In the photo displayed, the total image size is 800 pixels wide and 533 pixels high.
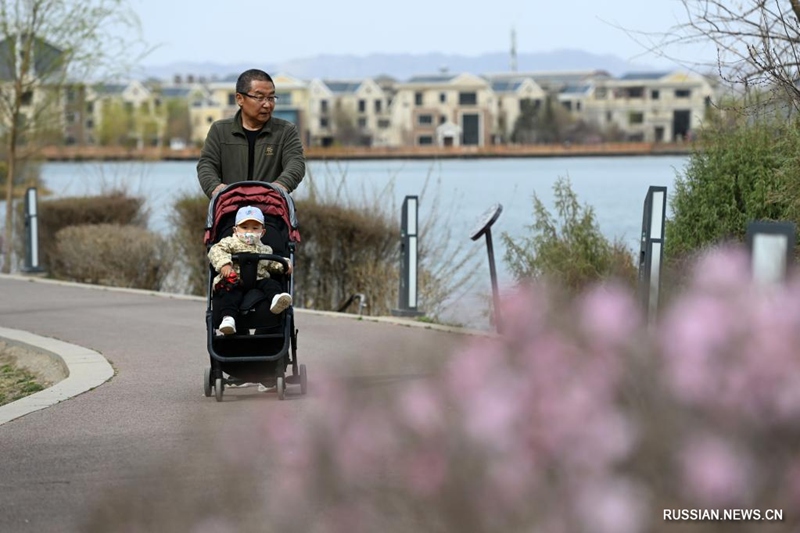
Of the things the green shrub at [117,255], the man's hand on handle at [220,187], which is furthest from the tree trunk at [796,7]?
the green shrub at [117,255]

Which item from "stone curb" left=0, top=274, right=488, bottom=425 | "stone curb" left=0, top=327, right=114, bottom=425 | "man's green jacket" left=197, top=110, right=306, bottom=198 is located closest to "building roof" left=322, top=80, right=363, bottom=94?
"stone curb" left=0, top=274, right=488, bottom=425

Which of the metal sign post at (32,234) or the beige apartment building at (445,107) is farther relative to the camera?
the beige apartment building at (445,107)

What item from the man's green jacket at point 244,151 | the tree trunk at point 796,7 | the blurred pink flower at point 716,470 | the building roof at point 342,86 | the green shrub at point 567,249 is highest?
the building roof at point 342,86

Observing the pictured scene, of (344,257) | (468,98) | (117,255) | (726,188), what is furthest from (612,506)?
(468,98)

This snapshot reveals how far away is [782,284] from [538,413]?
0.60m

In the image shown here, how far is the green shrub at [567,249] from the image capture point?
45.6 ft

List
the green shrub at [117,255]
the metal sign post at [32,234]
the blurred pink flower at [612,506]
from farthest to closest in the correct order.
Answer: the metal sign post at [32,234], the green shrub at [117,255], the blurred pink flower at [612,506]

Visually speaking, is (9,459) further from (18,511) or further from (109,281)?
(109,281)

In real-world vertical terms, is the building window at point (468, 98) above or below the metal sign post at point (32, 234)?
above

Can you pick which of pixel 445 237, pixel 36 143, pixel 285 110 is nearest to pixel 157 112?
pixel 285 110

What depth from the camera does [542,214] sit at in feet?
49.4

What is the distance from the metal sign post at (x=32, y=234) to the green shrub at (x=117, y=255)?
562mm

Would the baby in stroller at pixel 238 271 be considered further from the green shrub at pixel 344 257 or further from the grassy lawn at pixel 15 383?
the green shrub at pixel 344 257

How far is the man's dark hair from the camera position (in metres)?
8.93
